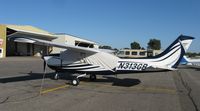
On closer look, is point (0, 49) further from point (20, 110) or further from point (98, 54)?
point (20, 110)

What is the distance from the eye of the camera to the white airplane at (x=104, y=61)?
11.9 m

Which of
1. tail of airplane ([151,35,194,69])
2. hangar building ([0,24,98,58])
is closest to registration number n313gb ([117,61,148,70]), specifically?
tail of airplane ([151,35,194,69])

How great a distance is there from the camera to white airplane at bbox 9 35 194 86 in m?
11.9

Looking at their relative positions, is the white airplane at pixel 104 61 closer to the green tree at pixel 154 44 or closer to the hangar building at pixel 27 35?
the hangar building at pixel 27 35

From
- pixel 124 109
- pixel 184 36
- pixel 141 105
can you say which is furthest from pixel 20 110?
pixel 184 36

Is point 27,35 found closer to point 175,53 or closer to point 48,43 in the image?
point 48,43

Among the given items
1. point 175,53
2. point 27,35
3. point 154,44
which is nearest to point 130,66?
point 175,53

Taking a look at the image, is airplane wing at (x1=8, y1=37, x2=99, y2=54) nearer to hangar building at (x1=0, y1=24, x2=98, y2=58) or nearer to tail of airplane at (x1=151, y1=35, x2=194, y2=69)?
tail of airplane at (x1=151, y1=35, x2=194, y2=69)

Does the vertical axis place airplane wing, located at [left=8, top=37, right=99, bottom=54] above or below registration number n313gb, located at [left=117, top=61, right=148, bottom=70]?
above

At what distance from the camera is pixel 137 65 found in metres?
11.9

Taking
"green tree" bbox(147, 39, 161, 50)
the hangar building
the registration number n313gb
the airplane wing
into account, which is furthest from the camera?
"green tree" bbox(147, 39, 161, 50)

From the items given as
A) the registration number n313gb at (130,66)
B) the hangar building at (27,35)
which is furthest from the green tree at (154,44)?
the registration number n313gb at (130,66)

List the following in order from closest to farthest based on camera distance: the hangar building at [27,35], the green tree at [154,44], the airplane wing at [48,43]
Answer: the airplane wing at [48,43], the hangar building at [27,35], the green tree at [154,44]

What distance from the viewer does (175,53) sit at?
12.1m
